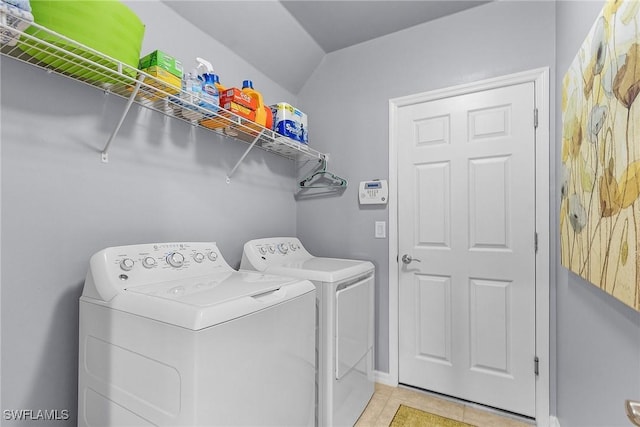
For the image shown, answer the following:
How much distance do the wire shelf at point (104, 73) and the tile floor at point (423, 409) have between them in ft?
6.06

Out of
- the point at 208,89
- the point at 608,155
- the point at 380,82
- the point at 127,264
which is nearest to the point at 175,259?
the point at 127,264

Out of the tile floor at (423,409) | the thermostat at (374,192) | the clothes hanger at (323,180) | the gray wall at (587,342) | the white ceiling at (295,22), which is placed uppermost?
the white ceiling at (295,22)

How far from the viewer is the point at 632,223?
2.59 feet

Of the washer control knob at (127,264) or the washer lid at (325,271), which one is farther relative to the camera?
the washer lid at (325,271)

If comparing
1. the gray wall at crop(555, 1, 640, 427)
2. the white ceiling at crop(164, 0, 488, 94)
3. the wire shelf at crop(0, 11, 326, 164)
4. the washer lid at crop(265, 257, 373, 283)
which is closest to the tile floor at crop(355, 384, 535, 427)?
the gray wall at crop(555, 1, 640, 427)

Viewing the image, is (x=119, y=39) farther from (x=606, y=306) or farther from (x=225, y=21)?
(x=606, y=306)

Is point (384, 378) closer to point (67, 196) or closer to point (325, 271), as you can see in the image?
point (325, 271)

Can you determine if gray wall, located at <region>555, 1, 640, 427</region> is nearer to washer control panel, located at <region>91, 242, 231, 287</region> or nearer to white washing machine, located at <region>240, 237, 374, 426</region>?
white washing machine, located at <region>240, 237, 374, 426</region>

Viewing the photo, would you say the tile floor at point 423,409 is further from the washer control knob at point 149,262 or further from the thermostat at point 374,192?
the washer control knob at point 149,262

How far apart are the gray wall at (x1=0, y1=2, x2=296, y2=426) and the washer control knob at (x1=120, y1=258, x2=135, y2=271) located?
8.6 inches

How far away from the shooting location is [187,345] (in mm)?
883

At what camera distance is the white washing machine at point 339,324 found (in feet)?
A: 5.19
